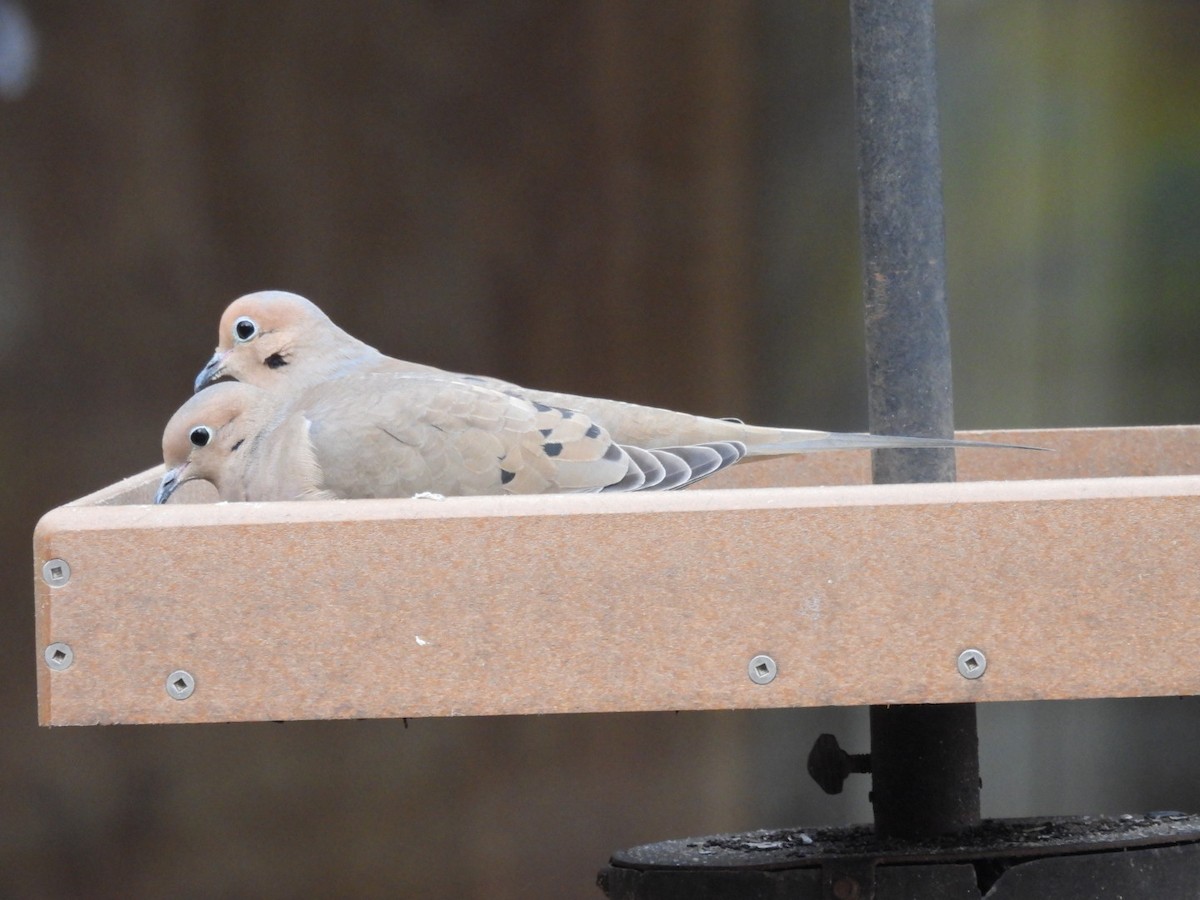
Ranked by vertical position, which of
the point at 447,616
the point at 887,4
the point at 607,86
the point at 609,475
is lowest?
the point at 447,616

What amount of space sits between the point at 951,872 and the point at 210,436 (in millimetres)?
1033

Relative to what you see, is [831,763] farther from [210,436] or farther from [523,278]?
[523,278]

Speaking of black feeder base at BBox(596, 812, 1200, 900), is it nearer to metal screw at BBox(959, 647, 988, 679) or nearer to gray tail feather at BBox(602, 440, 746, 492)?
metal screw at BBox(959, 647, 988, 679)

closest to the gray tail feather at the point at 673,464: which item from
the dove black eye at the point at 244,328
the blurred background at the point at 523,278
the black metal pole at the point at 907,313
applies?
the black metal pole at the point at 907,313

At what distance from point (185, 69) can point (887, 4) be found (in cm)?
283

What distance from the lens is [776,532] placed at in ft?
4.05

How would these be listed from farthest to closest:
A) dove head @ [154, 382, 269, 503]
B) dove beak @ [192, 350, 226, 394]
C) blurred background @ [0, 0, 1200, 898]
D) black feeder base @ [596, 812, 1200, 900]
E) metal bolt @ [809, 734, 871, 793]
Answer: blurred background @ [0, 0, 1200, 898], dove beak @ [192, 350, 226, 394], dove head @ [154, 382, 269, 503], metal bolt @ [809, 734, 871, 793], black feeder base @ [596, 812, 1200, 900]

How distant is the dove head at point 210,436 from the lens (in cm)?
186

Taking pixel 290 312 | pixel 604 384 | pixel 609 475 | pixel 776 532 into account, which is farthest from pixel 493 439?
pixel 604 384

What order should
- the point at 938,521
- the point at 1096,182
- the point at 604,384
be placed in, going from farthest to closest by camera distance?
the point at 604,384
the point at 1096,182
the point at 938,521

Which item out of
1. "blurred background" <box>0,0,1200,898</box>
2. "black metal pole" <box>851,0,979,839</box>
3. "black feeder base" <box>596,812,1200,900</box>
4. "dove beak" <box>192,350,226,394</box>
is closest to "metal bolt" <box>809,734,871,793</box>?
"black metal pole" <box>851,0,979,839</box>

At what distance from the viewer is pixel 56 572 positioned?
4.11 ft

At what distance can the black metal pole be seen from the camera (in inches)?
64.1

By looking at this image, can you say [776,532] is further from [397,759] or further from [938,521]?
[397,759]
